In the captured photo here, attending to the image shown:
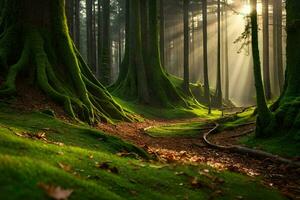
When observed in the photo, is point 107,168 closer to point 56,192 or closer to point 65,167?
point 65,167

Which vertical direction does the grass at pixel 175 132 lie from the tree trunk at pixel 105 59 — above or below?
below

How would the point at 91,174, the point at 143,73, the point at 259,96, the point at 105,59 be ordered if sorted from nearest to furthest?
the point at 91,174, the point at 259,96, the point at 143,73, the point at 105,59

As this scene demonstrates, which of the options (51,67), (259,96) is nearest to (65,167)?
(51,67)

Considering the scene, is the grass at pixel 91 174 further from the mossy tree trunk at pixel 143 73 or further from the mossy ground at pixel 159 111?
the mossy tree trunk at pixel 143 73

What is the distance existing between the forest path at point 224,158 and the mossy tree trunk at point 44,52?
1.63 m

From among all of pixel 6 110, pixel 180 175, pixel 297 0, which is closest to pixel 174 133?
pixel 297 0

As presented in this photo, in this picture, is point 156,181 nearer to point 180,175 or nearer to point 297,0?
point 180,175

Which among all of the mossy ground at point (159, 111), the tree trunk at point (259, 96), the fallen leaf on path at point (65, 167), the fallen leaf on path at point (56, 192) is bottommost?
→ the mossy ground at point (159, 111)

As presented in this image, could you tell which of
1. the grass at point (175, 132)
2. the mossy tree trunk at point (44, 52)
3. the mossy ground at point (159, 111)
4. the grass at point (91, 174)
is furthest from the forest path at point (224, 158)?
the mossy ground at point (159, 111)

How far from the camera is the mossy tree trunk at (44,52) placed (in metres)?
12.3

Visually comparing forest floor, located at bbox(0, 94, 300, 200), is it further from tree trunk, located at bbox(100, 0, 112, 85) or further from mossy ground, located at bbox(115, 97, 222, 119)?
tree trunk, located at bbox(100, 0, 112, 85)

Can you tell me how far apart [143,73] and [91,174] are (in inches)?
850

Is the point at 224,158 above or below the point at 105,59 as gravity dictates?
below

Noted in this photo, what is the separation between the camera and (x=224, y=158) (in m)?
10.6
